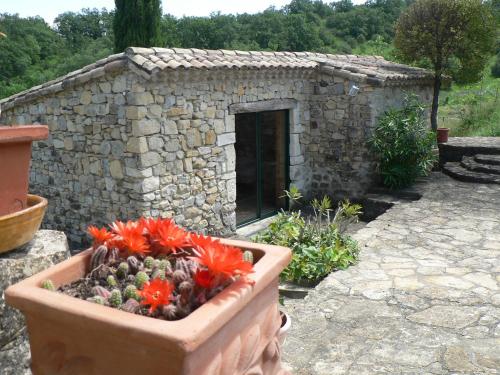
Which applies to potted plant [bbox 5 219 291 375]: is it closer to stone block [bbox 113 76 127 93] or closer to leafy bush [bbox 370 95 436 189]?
stone block [bbox 113 76 127 93]

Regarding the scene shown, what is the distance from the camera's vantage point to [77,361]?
5.30ft

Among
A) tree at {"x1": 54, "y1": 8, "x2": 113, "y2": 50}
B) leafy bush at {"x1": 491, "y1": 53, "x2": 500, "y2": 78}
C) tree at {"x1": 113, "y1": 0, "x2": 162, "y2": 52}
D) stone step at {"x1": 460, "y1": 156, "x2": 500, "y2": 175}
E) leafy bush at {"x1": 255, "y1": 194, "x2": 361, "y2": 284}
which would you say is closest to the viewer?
leafy bush at {"x1": 255, "y1": 194, "x2": 361, "y2": 284}

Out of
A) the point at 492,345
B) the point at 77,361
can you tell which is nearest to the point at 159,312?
the point at 77,361

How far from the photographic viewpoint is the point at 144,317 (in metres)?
1.52

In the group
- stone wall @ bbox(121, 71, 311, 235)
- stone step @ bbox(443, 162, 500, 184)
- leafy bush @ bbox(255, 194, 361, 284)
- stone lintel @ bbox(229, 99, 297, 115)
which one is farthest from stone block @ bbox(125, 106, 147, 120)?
stone step @ bbox(443, 162, 500, 184)

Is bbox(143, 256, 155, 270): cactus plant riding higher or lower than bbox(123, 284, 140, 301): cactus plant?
higher

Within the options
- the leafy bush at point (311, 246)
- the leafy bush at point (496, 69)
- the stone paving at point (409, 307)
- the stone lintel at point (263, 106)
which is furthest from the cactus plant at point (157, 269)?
the leafy bush at point (496, 69)

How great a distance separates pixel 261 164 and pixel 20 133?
23.8 feet

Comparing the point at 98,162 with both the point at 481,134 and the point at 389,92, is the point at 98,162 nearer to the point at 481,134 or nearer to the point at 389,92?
the point at 389,92

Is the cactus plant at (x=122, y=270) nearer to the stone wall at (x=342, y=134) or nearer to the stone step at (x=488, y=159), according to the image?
the stone wall at (x=342, y=134)

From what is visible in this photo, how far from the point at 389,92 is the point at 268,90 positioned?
8.75 feet

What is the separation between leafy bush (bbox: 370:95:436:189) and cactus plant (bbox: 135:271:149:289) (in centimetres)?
758

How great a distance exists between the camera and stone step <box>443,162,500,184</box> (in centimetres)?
941

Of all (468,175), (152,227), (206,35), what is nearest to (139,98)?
(152,227)
